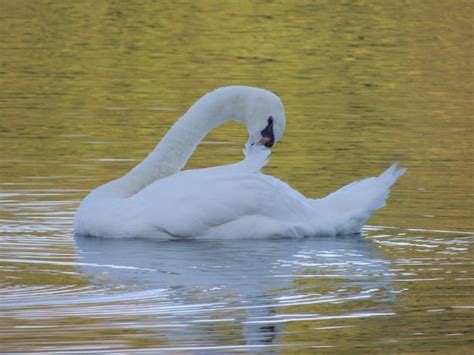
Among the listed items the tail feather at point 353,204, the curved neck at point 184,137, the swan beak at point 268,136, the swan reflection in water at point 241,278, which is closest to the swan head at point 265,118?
the swan beak at point 268,136

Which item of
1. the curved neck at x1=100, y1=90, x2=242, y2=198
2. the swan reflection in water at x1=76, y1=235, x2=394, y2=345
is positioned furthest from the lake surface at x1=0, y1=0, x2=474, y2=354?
the curved neck at x1=100, y1=90, x2=242, y2=198

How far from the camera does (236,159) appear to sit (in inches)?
614

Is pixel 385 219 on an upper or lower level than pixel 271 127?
lower

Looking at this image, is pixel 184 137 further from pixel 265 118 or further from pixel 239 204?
pixel 239 204

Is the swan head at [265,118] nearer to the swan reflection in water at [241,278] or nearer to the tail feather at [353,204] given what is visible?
the tail feather at [353,204]

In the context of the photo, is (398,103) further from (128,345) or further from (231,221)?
(128,345)

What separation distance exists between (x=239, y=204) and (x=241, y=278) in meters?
1.72

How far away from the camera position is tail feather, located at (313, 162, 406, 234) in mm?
11742

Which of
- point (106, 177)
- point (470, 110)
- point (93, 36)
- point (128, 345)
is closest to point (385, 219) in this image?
point (106, 177)

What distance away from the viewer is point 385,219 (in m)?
12.7

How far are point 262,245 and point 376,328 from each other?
3.12 metres

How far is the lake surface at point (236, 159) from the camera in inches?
324

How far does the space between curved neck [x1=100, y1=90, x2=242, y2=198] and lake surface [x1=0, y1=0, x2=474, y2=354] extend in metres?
0.75

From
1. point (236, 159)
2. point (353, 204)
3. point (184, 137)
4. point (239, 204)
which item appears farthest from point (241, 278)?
point (236, 159)
